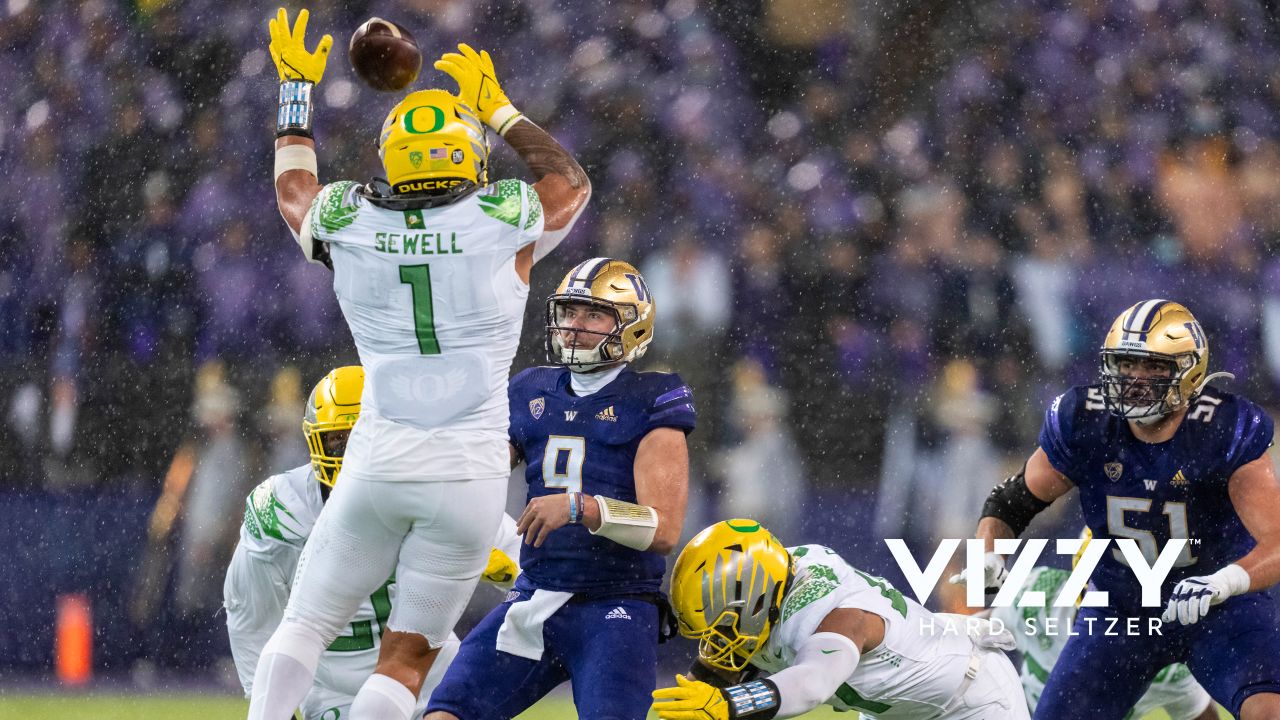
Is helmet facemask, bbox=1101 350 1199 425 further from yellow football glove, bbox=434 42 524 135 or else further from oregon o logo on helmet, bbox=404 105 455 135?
oregon o logo on helmet, bbox=404 105 455 135

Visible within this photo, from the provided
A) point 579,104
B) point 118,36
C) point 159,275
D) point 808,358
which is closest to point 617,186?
point 579,104

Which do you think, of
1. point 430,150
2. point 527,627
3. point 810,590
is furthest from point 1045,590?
point 430,150

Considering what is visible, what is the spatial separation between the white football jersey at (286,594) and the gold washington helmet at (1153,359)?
1727 millimetres

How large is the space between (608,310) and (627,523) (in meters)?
0.69

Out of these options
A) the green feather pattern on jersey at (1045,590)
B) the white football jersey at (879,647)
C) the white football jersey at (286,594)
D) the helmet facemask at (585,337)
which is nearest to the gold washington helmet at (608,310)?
the helmet facemask at (585,337)

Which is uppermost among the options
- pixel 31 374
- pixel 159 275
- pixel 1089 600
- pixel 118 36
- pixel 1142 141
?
pixel 118 36

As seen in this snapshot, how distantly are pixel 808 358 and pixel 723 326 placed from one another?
18.7 inches

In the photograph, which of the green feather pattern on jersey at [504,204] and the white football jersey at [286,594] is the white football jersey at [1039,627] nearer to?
the white football jersey at [286,594]

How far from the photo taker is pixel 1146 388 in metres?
4.29

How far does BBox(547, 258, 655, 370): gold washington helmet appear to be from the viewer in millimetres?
4047

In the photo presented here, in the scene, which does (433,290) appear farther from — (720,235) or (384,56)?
(720,235)

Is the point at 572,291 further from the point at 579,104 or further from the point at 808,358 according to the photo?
the point at 579,104

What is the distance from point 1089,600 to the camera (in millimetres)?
4465

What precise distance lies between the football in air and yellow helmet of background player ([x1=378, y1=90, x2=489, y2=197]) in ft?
0.61
